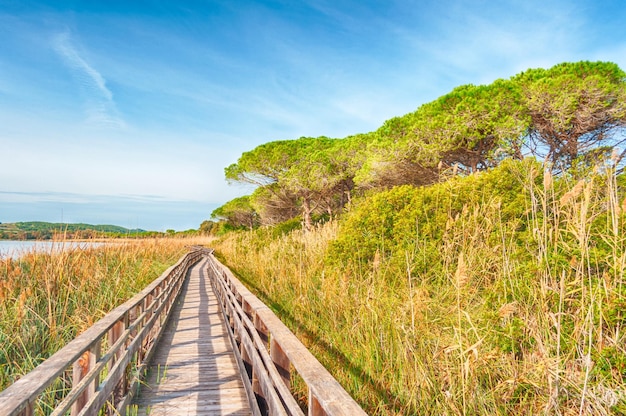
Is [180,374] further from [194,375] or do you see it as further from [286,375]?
[286,375]

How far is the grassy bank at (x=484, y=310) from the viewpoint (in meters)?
2.13

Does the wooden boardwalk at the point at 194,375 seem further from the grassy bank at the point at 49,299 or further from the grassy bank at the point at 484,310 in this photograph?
the grassy bank at the point at 49,299

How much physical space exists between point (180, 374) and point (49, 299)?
1800 millimetres

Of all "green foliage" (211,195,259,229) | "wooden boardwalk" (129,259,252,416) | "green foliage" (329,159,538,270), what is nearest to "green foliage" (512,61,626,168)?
"green foliage" (329,159,538,270)

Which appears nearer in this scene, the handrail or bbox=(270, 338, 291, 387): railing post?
the handrail

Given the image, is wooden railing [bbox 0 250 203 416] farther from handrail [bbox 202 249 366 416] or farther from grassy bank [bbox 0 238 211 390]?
handrail [bbox 202 249 366 416]

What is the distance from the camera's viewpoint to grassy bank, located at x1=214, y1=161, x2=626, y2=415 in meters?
2.13

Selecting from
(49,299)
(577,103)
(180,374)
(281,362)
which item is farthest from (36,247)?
(577,103)

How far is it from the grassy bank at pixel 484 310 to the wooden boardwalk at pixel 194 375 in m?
0.88

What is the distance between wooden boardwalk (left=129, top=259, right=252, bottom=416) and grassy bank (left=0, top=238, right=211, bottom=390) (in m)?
0.99

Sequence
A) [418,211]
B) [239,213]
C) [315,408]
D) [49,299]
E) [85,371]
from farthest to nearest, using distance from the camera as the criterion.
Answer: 1. [239,213]
2. [418,211]
3. [49,299]
4. [85,371]
5. [315,408]

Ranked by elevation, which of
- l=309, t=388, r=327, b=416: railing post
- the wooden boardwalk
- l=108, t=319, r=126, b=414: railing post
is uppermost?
l=309, t=388, r=327, b=416: railing post

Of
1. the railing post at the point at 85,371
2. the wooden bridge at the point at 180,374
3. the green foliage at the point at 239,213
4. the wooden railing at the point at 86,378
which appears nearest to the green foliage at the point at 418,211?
the wooden bridge at the point at 180,374

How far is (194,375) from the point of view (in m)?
4.18
